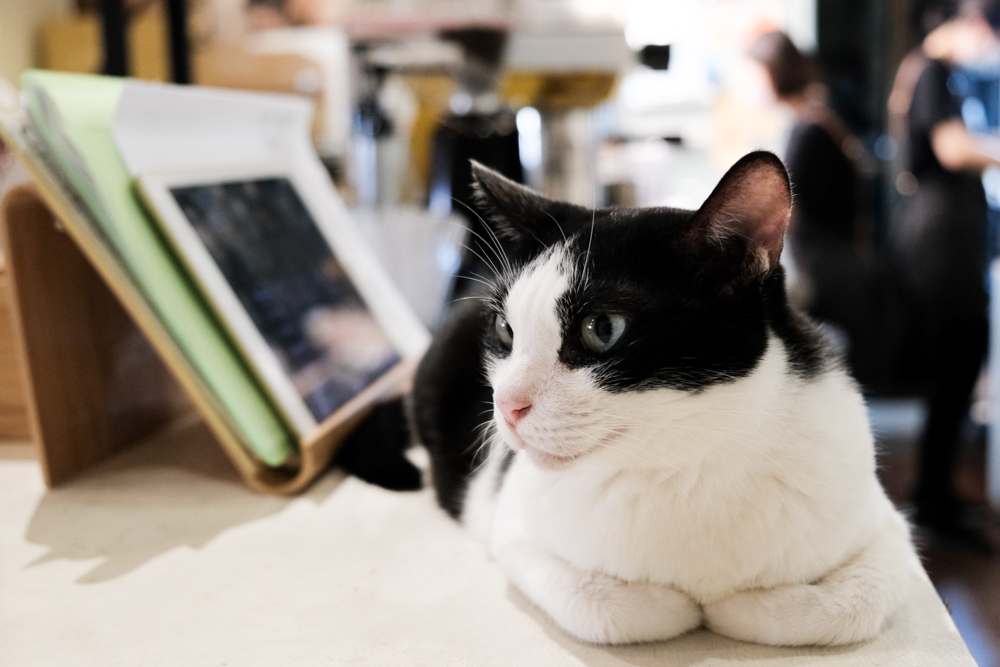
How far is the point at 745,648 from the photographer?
60 cm

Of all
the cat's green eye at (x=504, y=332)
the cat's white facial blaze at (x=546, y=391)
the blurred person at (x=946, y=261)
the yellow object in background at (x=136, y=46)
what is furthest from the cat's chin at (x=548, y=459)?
the blurred person at (x=946, y=261)

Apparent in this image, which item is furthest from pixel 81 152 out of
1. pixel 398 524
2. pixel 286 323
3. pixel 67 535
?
pixel 398 524

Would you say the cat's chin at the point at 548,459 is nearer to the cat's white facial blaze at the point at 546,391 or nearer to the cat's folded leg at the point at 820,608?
the cat's white facial blaze at the point at 546,391

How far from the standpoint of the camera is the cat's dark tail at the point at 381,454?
98 cm

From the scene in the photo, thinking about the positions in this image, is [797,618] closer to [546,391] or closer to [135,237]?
[546,391]

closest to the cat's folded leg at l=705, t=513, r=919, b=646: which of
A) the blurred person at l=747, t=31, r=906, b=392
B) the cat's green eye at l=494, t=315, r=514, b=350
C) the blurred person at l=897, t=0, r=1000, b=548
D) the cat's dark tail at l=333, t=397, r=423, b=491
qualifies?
the cat's green eye at l=494, t=315, r=514, b=350

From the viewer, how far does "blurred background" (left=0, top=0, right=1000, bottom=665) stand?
168 cm

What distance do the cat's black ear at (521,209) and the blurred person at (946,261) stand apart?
213 centimetres

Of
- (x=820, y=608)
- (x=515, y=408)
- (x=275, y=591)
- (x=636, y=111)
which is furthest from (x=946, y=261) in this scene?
(x=275, y=591)

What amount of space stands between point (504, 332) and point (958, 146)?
2.23m

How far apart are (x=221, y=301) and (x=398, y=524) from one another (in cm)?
33

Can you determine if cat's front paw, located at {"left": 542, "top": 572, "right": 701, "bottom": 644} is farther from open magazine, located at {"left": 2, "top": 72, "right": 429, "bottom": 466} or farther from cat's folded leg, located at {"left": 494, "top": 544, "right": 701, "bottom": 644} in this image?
open magazine, located at {"left": 2, "top": 72, "right": 429, "bottom": 466}

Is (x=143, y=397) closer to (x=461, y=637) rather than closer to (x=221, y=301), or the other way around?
(x=221, y=301)

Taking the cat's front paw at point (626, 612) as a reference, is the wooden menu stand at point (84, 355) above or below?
above
